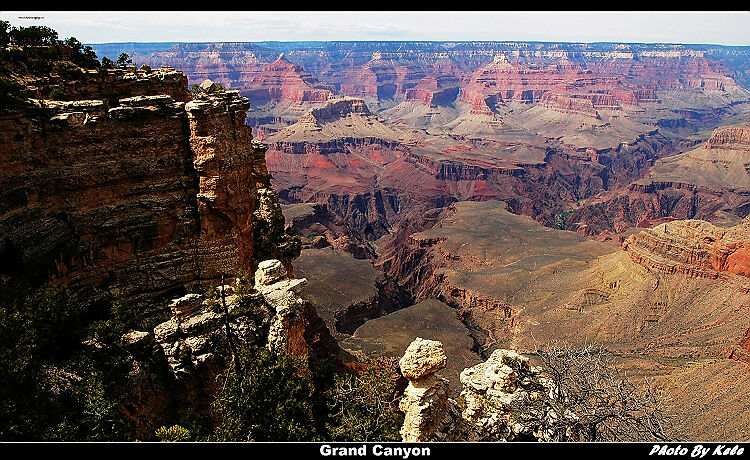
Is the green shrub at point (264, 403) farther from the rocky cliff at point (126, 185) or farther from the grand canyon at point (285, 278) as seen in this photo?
the rocky cliff at point (126, 185)

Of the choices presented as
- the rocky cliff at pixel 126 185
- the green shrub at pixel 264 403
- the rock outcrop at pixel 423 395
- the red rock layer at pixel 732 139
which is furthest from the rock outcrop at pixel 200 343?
the red rock layer at pixel 732 139

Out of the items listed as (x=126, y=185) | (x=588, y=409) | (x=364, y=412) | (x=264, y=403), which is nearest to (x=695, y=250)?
(x=588, y=409)

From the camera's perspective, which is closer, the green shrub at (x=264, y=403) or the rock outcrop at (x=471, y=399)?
the green shrub at (x=264, y=403)

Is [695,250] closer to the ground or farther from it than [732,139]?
farther from it

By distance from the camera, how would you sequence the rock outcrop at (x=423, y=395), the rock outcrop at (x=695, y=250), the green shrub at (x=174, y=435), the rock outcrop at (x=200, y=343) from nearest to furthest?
the green shrub at (x=174, y=435) < the rock outcrop at (x=423, y=395) < the rock outcrop at (x=200, y=343) < the rock outcrop at (x=695, y=250)

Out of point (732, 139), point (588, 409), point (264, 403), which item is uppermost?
point (264, 403)

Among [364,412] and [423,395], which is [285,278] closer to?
[364,412]

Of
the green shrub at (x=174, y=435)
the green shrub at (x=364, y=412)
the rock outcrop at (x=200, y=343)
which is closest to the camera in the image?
the green shrub at (x=174, y=435)

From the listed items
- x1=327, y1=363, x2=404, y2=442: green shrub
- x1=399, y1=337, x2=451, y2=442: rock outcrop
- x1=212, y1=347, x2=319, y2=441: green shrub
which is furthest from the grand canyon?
x1=212, y1=347, x2=319, y2=441: green shrub

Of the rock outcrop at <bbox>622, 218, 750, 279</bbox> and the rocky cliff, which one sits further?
the rock outcrop at <bbox>622, 218, 750, 279</bbox>

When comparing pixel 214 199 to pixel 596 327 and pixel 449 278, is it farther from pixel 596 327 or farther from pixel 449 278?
pixel 449 278

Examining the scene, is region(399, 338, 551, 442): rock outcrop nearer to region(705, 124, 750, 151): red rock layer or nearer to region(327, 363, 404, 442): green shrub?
region(327, 363, 404, 442): green shrub

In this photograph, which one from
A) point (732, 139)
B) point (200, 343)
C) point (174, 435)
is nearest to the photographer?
point (174, 435)
